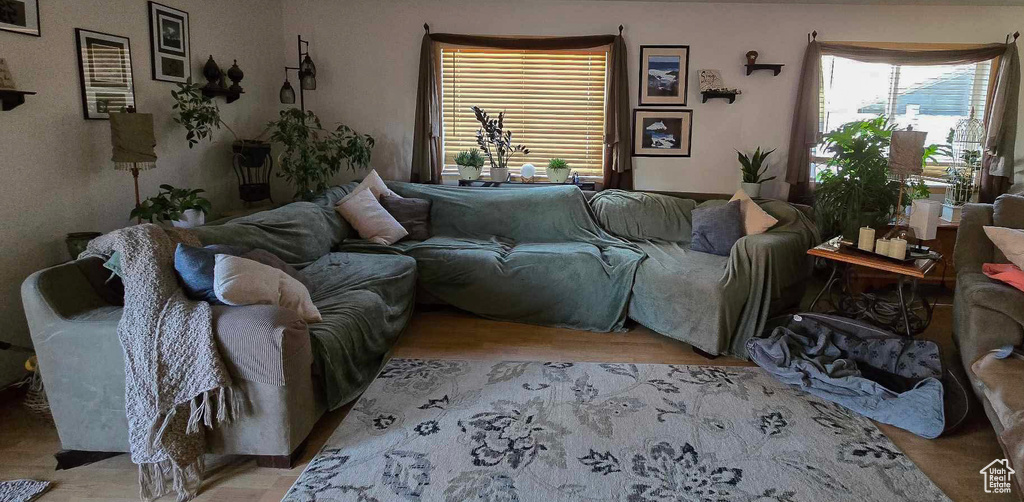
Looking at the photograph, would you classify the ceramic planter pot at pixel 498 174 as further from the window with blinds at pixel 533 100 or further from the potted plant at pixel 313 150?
the potted plant at pixel 313 150

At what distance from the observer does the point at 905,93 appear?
16.4 ft

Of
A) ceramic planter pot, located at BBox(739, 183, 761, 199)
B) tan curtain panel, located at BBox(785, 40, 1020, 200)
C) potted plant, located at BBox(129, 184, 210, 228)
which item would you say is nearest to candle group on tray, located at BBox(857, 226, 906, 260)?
ceramic planter pot, located at BBox(739, 183, 761, 199)

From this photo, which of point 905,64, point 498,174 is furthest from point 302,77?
point 905,64

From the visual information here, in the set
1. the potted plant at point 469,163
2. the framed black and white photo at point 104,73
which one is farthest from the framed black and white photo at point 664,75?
the framed black and white photo at point 104,73

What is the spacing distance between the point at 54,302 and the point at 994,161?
6119 millimetres

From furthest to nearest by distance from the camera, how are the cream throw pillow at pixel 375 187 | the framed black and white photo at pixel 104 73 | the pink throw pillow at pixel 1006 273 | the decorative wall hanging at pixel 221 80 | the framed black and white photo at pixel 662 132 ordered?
the framed black and white photo at pixel 662 132 < the cream throw pillow at pixel 375 187 < the decorative wall hanging at pixel 221 80 < the framed black and white photo at pixel 104 73 < the pink throw pillow at pixel 1006 273

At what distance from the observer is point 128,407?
2209 mm

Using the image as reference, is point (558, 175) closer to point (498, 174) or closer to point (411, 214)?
point (498, 174)

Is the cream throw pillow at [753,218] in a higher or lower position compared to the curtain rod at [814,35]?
lower

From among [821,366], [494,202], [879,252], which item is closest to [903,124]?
[879,252]

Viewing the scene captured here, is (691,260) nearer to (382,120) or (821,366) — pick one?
(821,366)

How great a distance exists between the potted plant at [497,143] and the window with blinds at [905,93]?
256 cm

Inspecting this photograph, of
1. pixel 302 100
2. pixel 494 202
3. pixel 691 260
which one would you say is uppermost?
pixel 302 100

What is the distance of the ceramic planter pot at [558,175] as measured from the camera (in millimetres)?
4977
